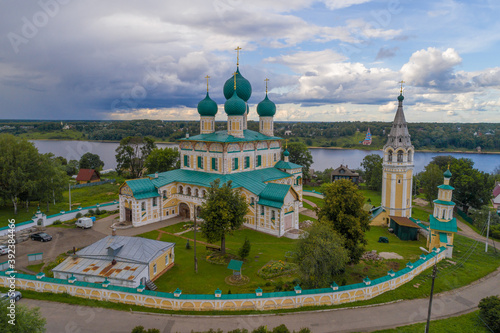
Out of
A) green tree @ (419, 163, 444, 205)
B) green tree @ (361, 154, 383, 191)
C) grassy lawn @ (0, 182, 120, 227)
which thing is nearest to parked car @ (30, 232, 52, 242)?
grassy lawn @ (0, 182, 120, 227)

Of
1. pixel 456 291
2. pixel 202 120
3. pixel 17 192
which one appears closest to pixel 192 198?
pixel 202 120

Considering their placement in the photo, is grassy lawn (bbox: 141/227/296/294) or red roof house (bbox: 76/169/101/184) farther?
red roof house (bbox: 76/169/101/184)

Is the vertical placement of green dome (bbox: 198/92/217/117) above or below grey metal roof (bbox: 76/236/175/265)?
above

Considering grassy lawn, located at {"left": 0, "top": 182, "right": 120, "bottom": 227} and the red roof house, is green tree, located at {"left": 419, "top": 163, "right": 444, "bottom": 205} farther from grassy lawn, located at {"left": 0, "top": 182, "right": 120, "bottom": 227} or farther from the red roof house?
the red roof house

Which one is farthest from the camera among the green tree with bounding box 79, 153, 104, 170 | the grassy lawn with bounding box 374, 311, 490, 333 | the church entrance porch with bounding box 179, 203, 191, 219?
the green tree with bounding box 79, 153, 104, 170

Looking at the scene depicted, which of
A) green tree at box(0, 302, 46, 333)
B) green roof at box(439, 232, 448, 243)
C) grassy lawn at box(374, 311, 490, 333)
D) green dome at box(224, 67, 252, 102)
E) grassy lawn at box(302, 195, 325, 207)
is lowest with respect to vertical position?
grassy lawn at box(374, 311, 490, 333)

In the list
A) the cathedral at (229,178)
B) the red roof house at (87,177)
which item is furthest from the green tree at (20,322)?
the red roof house at (87,177)

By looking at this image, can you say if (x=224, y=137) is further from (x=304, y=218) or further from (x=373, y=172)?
(x=373, y=172)
